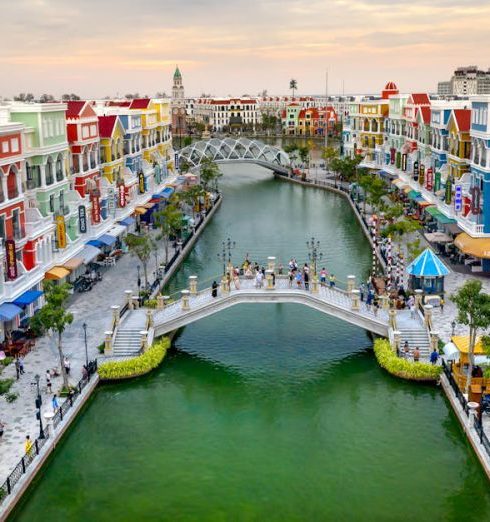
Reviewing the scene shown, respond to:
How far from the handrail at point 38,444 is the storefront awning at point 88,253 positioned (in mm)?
14063

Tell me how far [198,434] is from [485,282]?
2568 cm

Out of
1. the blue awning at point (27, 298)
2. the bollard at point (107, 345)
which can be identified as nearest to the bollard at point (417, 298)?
the bollard at point (107, 345)

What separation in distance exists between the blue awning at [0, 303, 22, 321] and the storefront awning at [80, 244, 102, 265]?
36.8ft

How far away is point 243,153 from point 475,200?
69.9 metres

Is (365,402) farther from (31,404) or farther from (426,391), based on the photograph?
(31,404)

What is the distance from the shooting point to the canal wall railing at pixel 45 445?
2511cm

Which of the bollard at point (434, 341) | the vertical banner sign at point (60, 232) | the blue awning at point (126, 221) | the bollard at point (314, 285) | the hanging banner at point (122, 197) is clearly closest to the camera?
the bollard at point (434, 341)

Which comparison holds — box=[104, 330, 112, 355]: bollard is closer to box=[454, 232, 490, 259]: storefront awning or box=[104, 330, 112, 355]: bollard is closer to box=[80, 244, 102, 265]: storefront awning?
box=[80, 244, 102, 265]: storefront awning

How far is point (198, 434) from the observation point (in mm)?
30969

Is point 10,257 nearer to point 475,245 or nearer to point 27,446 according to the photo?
point 27,446

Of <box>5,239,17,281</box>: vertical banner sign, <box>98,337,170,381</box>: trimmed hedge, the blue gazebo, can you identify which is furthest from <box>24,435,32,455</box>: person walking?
the blue gazebo

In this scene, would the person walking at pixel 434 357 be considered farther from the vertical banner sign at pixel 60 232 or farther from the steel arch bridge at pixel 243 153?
the steel arch bridge at pixel 243 153

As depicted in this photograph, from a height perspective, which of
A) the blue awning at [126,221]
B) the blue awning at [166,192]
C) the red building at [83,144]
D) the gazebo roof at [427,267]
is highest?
the red building at [83,144]

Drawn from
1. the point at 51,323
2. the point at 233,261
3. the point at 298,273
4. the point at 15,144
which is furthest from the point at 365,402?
the point at 233,261
